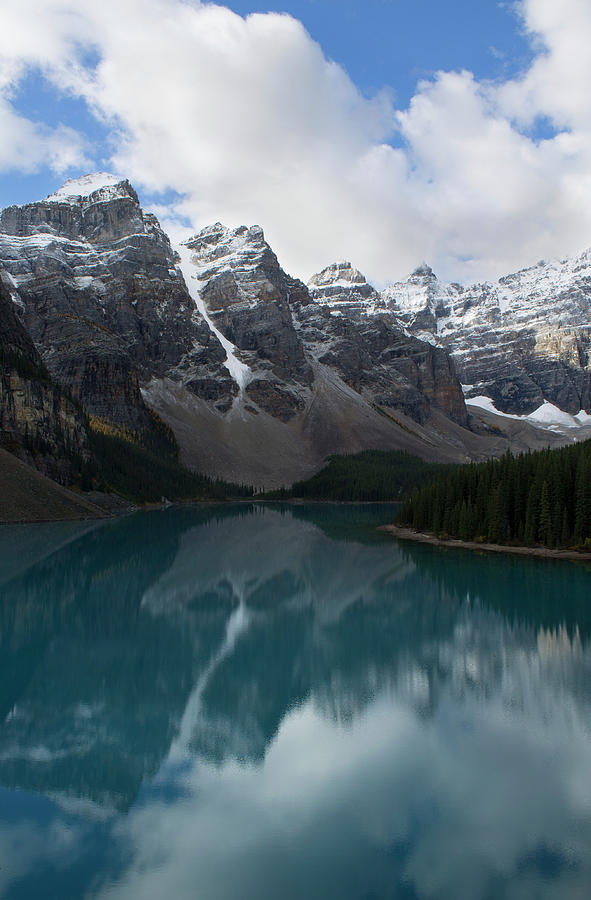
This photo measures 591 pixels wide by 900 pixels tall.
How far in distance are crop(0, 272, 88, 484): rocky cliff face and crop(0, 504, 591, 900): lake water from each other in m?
57.9

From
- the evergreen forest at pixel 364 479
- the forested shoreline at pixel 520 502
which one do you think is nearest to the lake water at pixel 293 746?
the forested shoreline at pixel 520 502

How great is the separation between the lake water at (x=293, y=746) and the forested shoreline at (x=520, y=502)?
62.1ft

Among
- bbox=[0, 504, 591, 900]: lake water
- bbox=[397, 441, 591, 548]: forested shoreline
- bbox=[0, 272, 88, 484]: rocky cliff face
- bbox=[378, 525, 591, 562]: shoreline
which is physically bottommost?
bbox=[0, 504, 591, 900]: lake water

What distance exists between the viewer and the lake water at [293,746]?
1068 cm

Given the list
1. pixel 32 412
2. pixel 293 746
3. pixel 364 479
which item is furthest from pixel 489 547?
pixel 364 479

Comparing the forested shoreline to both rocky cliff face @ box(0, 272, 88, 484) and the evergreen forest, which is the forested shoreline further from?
the evergreen forest

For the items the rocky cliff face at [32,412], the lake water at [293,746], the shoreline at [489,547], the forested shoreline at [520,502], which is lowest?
the lake water at [293,746]

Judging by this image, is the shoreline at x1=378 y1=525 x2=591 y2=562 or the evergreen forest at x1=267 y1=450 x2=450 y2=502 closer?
the shoreline at x1=378 y1=525 x2=591 y2=562

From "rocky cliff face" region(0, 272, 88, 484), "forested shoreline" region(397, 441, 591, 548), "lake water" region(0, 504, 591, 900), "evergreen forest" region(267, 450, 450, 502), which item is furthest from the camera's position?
"evergreen forest" region(267, 450, 450, 502)

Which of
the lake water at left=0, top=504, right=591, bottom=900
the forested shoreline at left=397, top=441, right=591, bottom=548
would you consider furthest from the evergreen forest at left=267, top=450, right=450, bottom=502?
the lake water at left=0, top=504, right=591, bottom=900

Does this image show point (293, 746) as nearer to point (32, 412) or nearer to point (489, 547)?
point (489, 547)

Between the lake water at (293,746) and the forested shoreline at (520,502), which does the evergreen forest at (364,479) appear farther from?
the lake water at (293,746)

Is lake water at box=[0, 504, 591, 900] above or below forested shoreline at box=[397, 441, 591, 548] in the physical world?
below

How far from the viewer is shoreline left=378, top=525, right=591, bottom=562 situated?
169 feet
